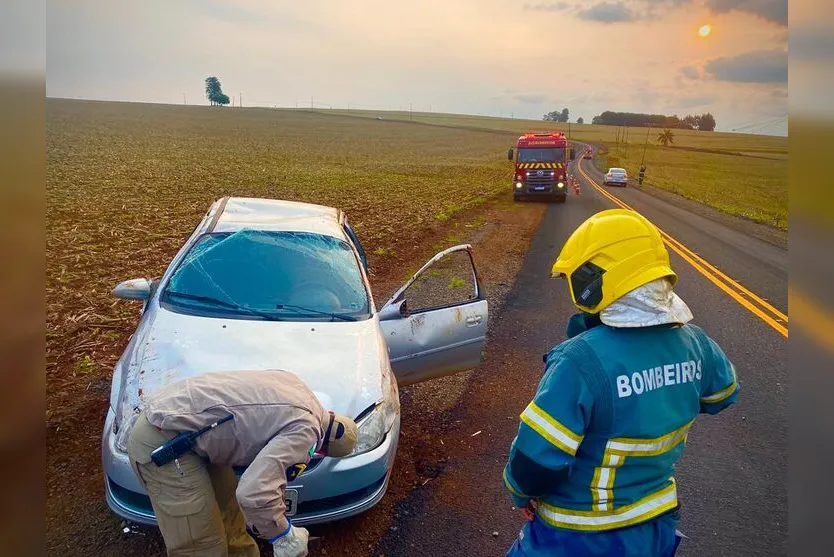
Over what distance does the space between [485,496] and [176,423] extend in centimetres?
225

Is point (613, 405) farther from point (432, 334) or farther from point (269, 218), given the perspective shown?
point (269, 218)

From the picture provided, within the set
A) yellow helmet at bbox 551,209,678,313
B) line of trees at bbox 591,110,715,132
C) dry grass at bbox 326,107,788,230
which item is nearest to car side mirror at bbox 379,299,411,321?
dry grass at bbox 326,107,788,230

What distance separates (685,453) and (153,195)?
19.1 meters

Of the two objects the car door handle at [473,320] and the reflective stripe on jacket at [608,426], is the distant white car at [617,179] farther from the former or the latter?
the reflective stripe on jacket at [608,426]

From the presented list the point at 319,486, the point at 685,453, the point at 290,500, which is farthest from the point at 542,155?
the point at 290,500

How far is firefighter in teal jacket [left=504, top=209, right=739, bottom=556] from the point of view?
172cm

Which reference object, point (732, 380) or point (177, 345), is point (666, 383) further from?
point (177, 345)

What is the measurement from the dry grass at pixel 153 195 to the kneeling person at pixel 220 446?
3.84ft

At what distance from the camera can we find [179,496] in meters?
2.37

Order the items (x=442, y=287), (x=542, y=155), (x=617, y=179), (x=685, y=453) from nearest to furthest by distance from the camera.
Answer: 1. (x=685, y=453)
2. (x=442, y=287)
3. (x=542, y=155)
4. (x=617, y=179)

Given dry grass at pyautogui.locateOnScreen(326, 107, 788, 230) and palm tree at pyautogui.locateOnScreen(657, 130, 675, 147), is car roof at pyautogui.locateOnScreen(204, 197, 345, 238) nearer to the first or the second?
dry grass at pyautogui.locateOnScreen(326, 107, 788, 230)

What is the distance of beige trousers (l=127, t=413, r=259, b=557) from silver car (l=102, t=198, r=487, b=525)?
573mm

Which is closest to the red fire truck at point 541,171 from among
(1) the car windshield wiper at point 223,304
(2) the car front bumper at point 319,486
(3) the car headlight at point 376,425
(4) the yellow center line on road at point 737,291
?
(4) the yellow center line on road at point 737,291

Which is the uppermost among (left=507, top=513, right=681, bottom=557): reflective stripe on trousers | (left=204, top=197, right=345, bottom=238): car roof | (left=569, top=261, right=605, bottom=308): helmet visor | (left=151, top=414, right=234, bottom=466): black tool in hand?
(left=204, top=197, right=345, bottom=238): car roof
